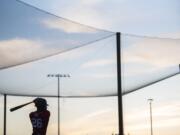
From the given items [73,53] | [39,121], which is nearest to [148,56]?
[73,53]

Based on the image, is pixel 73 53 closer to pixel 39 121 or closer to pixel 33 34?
pixel 33 34

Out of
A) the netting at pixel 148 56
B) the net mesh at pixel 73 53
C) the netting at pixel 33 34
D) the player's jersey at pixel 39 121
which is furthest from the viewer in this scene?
the netting at pixel 148 56

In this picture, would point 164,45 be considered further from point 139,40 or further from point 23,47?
point 23,47

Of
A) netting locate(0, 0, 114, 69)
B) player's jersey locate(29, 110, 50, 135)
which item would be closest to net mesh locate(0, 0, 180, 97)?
netting locate(0, 0, 114, 69)

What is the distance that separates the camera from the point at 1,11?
25.9 feet

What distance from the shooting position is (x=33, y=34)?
873cm

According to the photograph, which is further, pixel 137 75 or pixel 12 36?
pixel 137 75

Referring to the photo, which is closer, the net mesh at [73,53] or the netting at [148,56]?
the net mesh at [73,53]

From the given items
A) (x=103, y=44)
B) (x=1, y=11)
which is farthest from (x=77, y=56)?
(x=1, y=11)

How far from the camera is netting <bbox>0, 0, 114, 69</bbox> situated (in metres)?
8.28

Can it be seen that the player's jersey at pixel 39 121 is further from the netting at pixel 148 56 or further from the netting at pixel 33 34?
the netting at pixel 148 56

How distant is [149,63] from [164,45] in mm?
601

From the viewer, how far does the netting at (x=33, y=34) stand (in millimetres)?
8281

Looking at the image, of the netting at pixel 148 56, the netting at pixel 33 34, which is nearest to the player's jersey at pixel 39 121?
the netting at pixel 33 34
